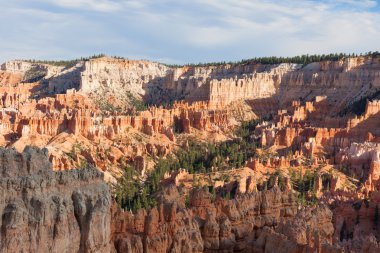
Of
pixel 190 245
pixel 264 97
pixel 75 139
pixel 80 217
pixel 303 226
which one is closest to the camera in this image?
pixel 80 217

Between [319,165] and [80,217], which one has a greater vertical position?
[80,217]

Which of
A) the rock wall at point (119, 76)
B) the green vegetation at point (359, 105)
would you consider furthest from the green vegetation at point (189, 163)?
the rock wall at point (119, 76)

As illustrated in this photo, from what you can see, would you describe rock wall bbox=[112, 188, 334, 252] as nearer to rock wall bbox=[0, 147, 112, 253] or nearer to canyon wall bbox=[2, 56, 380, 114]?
rock wall bbox=[0, 147, 112, 253]

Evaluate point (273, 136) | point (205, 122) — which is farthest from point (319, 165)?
point (205, 122)

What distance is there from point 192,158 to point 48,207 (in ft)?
160

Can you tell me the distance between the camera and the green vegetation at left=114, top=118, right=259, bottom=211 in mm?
46000

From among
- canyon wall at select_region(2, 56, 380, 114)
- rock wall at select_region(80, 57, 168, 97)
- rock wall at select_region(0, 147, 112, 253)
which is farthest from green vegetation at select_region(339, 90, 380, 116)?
rock wall at select_region(0, 147, 112, 253)

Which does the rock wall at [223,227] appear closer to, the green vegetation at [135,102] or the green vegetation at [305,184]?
the green vegetation at [305,184]

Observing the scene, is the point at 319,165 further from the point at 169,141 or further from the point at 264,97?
the point at 264,97

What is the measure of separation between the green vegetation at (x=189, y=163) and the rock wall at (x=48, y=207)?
20.9 m

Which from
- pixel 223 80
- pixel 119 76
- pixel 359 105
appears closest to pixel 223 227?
pixel 359 105

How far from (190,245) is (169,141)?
50629 millimetres

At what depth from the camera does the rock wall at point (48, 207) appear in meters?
16.0

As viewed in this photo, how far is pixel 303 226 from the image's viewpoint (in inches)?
966
